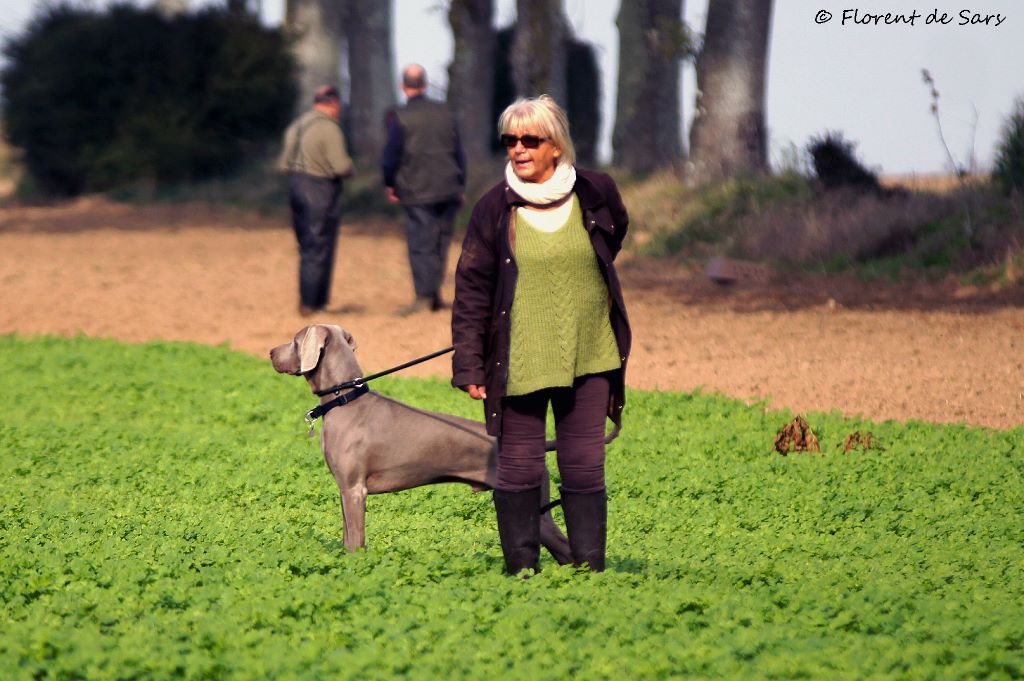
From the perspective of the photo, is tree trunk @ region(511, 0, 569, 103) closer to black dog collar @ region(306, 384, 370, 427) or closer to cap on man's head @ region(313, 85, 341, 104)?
cap on man's head @ region(313, 85, 341, 104)

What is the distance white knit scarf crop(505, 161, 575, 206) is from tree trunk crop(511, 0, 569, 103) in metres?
21.8

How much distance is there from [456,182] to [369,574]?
30.0ft

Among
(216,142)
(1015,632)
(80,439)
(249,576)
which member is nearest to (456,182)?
(80,439)

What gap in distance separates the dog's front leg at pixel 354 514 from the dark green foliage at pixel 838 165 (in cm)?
1469

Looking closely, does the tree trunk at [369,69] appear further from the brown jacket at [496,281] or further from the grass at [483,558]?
the brown jacket at [496,281]

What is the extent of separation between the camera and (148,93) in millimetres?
31031

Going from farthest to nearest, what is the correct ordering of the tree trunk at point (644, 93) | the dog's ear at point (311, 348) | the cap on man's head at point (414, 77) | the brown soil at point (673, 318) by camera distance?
the tree trunk at point (644, 93) < the cap on man's head at point (414, 77) < the brown soil at point (673, 318) < the dog's ear at point (311, 348)

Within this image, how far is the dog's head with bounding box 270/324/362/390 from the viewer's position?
6.89 meters

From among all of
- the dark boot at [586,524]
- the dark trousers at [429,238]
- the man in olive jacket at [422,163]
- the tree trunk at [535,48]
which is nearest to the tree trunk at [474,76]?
the tree trunk at [535,48]

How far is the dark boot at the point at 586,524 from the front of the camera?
6230 millimetres

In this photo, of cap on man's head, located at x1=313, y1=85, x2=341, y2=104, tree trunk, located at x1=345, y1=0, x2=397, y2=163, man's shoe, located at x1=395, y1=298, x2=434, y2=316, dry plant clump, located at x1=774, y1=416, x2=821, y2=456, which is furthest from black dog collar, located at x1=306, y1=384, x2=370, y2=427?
tree trunk, located at x1=345, y1=0, x2=397, y2=163

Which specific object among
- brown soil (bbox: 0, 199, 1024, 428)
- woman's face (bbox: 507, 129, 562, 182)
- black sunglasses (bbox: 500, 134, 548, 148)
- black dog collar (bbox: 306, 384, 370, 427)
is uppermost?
black sunglasses (bbox: 500, 134, 548, 148)

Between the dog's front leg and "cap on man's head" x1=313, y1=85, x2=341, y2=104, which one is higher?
"cap on man's head" x1=313, y1=85, x2=341, y2=104

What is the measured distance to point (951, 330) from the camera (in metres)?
13.3
